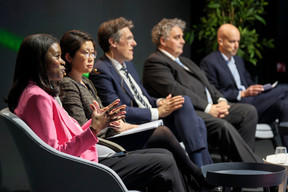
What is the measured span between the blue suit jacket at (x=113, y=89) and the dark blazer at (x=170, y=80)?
0.69 metres

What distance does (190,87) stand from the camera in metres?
4.91

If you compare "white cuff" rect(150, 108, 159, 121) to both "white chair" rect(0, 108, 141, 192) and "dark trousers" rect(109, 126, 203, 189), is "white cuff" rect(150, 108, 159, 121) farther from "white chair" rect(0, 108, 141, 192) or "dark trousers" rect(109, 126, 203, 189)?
"white chair" rect(0, 108, 141, 192)

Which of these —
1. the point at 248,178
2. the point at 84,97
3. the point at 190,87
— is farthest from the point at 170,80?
the point at 248,178

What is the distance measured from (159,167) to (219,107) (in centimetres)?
213

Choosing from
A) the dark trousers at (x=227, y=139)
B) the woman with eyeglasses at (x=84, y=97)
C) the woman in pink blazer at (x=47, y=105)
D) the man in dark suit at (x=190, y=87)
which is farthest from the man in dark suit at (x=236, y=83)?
the woman in pink blazer at (x=47, y=105)

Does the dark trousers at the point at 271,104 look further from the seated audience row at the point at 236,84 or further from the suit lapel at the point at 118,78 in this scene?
the suit lapel at the point at 118,78

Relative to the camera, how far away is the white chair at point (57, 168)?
7.54ft

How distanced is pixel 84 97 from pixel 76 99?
0.09m

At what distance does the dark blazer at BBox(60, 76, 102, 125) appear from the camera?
3.08m

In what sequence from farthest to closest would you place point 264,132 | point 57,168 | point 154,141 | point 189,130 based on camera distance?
point 264,132 < point 189,130 < point 154,141 < point 57,168

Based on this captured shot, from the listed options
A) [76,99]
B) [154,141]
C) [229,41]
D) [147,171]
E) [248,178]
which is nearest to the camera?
[248,178]

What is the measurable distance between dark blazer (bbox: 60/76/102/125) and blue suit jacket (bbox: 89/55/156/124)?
0.44 m

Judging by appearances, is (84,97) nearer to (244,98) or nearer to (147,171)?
(147,171)

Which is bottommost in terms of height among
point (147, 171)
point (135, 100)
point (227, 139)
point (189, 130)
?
point (227, 139)
